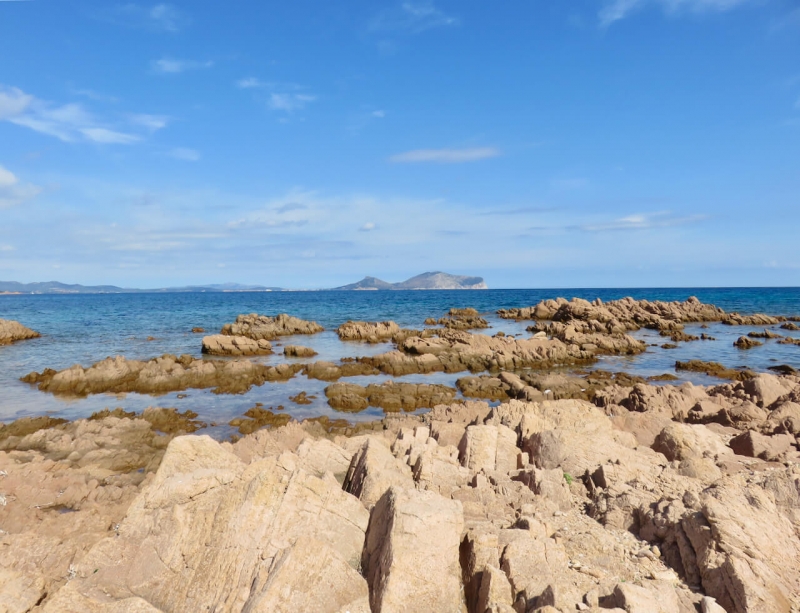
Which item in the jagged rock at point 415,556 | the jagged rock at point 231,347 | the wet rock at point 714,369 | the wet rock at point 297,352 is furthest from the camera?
the jagged rock at point 231,347

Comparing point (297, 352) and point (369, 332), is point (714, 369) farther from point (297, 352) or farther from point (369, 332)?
point (369, 332)

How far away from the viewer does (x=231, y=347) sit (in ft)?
114

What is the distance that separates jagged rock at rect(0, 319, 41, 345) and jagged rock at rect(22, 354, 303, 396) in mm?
21648

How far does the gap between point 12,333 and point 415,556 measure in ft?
171

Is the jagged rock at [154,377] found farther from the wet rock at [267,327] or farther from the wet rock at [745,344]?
the wet rock at [745,344]

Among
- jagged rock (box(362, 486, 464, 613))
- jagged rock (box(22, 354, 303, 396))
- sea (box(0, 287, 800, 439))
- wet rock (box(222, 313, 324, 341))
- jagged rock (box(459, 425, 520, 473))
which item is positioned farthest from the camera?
wet rock (box(222, 313, 324, 341))

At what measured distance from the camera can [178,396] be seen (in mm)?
22281

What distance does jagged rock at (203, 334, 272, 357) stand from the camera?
34750mm

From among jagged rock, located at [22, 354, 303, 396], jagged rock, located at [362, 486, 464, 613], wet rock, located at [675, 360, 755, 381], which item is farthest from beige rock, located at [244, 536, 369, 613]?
wet rock, located at [675, 360, 755, 381]

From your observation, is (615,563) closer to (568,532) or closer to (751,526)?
(568,532)

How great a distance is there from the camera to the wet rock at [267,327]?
145 ft

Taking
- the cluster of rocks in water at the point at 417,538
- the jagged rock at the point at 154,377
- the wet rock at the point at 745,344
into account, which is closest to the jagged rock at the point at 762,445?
the cluster of rocks in water at the point at 417,538

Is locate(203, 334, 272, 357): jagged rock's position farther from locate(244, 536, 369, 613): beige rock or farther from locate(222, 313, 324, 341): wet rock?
locate(244, 536, 369, 613): beige rock

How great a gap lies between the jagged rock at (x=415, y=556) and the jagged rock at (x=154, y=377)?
1939 cm
